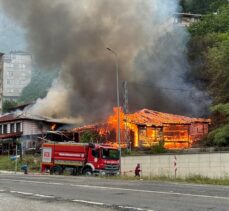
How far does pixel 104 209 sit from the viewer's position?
1137 centimetres

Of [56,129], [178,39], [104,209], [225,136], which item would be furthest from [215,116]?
[104,209]

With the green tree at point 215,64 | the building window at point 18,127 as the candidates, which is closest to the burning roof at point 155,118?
the green tree at point 215,64

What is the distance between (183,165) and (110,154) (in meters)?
7.51

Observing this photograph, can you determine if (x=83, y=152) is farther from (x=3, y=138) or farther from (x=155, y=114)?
(x=3, y=138)

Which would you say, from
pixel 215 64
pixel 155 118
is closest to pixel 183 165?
pixel 215 64

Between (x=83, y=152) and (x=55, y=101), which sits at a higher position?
(x=55, y=101)

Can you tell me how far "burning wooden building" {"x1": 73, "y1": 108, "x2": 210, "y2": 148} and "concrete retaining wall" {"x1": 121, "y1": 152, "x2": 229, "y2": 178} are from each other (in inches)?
512

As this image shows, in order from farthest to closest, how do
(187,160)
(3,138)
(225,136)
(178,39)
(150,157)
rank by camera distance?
(3,138)
(178,39)
(225,136)
(150,157)
(187,160)

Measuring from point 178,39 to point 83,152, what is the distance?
28.6m

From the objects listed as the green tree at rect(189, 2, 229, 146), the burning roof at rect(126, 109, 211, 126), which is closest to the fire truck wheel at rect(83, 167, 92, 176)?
the green tree at rect(189, 2, 229, 146)

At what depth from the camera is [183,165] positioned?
31141 mm

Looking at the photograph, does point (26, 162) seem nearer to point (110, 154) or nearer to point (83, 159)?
point (83, 159)

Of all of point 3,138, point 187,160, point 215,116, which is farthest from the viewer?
point 3,138

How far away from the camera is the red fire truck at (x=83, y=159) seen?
3638cm
